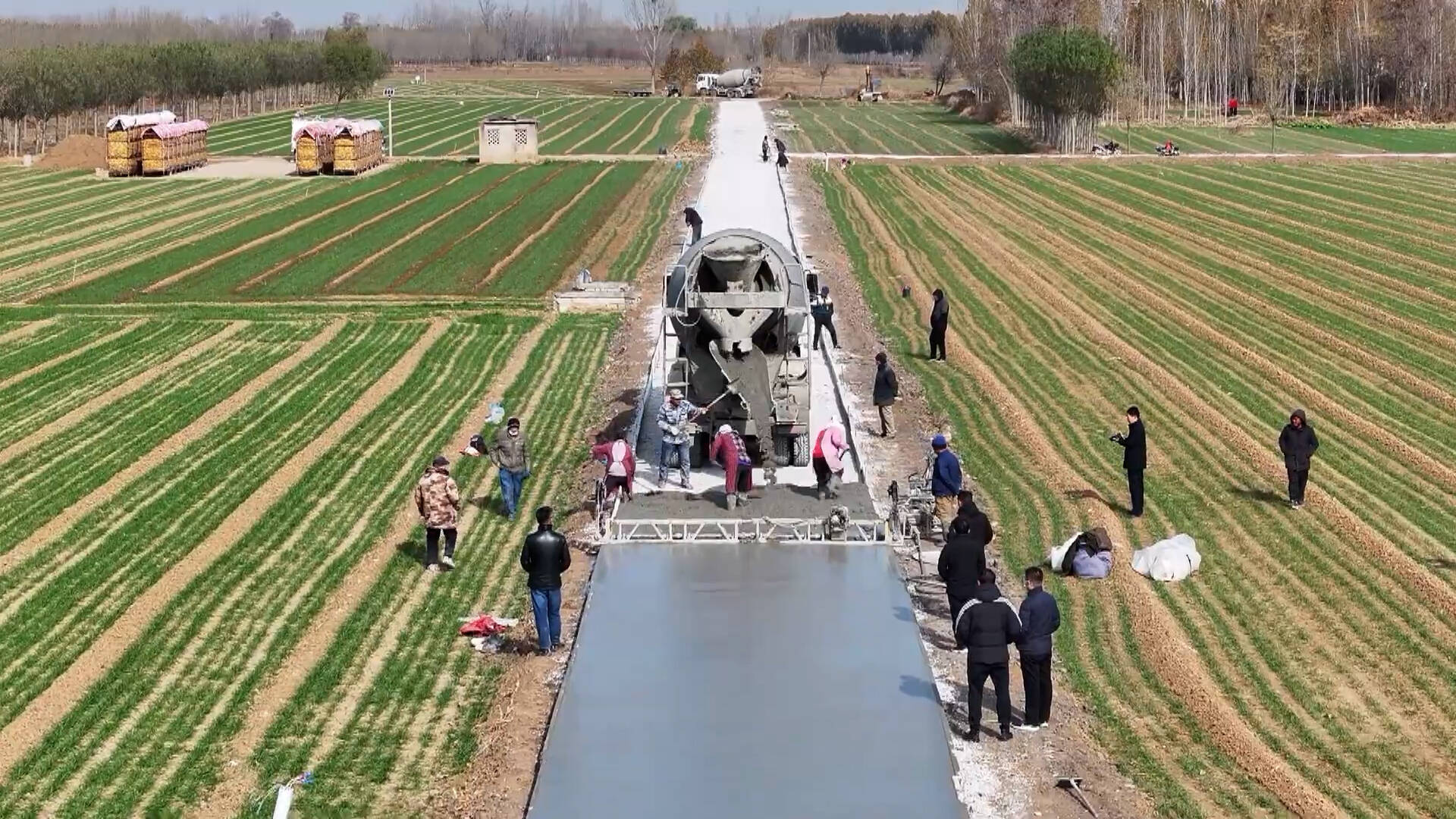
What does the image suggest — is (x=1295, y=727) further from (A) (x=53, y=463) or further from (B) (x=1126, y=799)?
(A) (x=53, y=463)

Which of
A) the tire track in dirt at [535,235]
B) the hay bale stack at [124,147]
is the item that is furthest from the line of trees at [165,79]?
the tire track in dirt at [535,235]

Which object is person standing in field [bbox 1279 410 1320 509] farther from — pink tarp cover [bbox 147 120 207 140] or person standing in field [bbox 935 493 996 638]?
pink tarp cover [bbox 147 120 207 140]

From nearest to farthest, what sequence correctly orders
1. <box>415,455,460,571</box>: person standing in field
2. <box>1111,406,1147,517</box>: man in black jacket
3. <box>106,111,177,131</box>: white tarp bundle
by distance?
1. <box>415,455,460,571</box>: person standing in field
2. <box>1111,406,1147,517</box>: man in black jacket
3. <box>106,111,177,131</box>: white tarp bundle

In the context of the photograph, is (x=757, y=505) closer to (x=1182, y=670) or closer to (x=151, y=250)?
(x=1182, y=670)

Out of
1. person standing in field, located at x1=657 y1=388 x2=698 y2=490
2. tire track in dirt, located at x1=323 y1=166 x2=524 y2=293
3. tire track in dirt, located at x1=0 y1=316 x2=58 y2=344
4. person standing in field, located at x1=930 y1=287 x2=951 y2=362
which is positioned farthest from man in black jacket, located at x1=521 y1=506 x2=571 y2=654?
tire track in dirt, located at x1=323 y1=166 x2=524 y2=293

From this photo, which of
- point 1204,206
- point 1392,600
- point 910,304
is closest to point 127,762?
point 1392,600

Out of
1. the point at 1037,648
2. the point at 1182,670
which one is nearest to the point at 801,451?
the point at 1182,670
